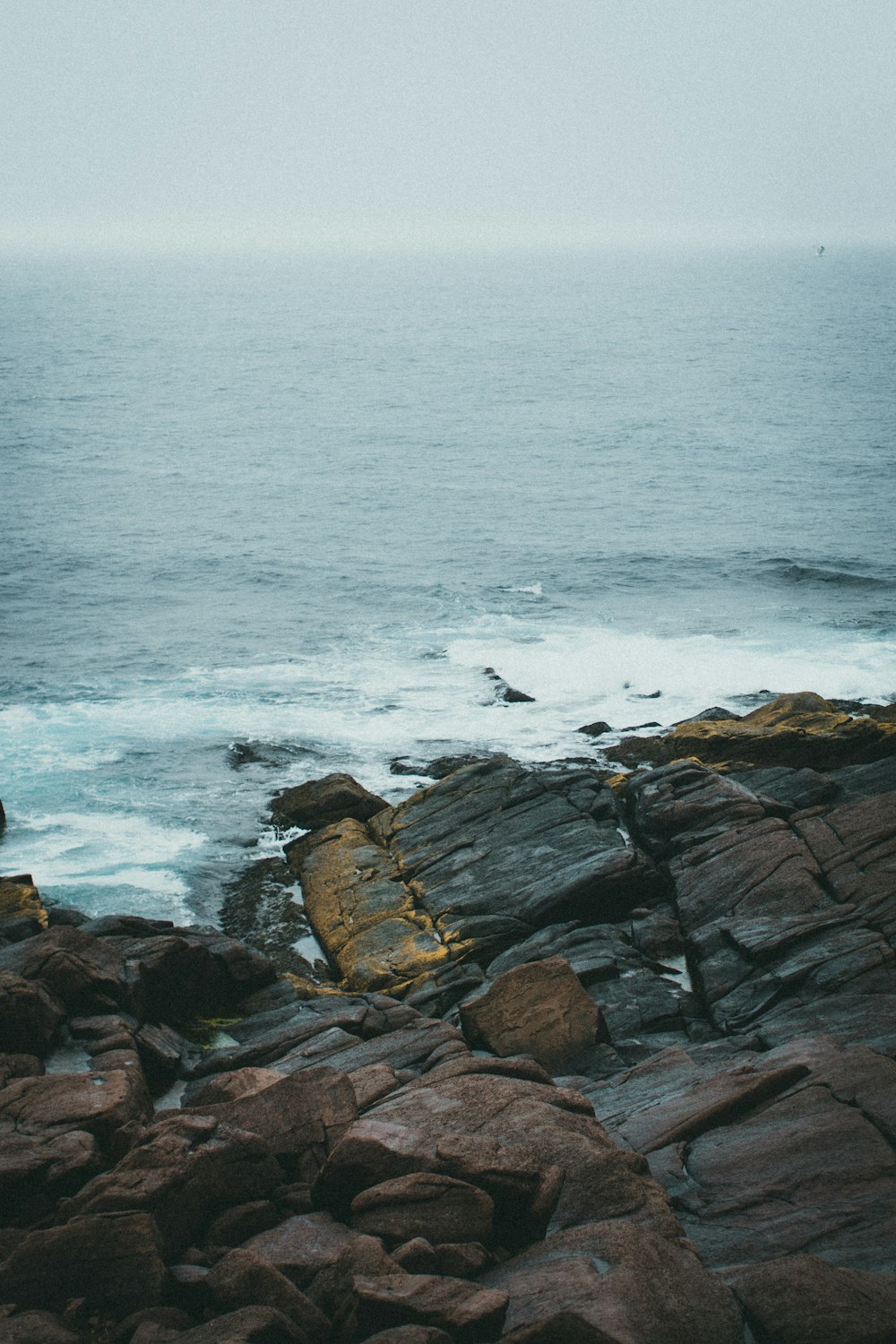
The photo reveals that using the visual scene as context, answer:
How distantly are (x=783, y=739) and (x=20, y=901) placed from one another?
18780mm

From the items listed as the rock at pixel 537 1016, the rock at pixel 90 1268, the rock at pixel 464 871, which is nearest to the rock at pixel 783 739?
the rock at pixel 464 871

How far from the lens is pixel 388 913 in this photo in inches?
938

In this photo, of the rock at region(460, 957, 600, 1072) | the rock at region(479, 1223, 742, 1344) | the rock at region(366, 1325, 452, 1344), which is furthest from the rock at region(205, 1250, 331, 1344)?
the rock at region(460, 957, 600, 1072)

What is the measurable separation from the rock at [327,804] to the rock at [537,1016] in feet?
41.2

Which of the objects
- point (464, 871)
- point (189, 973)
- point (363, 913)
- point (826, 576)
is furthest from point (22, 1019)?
point (826, 576)

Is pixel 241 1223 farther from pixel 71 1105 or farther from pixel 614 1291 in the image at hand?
pixel 614 1291

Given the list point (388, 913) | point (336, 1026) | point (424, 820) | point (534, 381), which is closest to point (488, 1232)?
point (336, 1026)

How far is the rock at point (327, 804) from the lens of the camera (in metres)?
29.1

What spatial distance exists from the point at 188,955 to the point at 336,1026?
3886 millimetres

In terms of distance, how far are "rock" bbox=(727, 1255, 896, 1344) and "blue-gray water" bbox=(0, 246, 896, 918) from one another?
19.0 m

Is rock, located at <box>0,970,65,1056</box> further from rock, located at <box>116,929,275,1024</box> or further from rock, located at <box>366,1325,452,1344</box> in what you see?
A: rock, located at <box>366,1325,452,1344</box>

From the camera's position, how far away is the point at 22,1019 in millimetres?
15828

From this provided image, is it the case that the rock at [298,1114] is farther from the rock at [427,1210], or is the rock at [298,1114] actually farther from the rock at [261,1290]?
the rock at [261,1290]

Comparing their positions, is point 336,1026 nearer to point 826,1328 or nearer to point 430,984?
point 430,984
